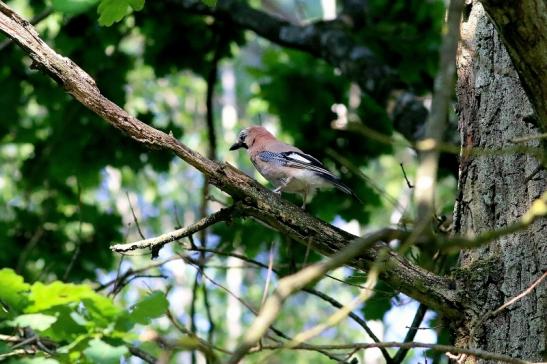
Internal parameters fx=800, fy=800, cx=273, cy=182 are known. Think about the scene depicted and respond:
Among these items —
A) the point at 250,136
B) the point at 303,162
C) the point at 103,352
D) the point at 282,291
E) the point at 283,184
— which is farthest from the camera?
the point at 250,136

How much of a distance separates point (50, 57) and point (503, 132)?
2.34 meters

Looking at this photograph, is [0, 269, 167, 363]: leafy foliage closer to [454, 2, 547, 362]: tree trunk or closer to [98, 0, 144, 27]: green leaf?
[98, 0, 144, 27]: green leaf

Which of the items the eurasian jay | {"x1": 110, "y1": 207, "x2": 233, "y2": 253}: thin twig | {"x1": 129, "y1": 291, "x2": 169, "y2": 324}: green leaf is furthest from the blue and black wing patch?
{"x1": 129, "y1": 291, "x2": 169, "y2": 324}: green leaf

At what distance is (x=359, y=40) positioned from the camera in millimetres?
7703

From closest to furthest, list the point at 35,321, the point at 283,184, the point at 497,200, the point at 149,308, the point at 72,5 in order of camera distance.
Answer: the point at 35,321, the point at 149,308, the point at 497,200, the point at 72,5, the point at 283,184

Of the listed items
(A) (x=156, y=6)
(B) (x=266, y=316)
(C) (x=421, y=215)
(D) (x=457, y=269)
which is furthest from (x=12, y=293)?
(A) (x=156, y=6)

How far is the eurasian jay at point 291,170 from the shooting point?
674cm

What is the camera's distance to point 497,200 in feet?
13.3

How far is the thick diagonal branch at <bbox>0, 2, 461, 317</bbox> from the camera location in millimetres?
3988

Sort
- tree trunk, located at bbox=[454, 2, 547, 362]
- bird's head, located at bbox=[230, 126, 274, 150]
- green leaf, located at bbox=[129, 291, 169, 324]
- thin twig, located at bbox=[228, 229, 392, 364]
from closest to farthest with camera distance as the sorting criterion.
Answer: thin twig, located at bbox=[228, 229, 392, 364] → green leaf, located at bbox=[129, 291, 169, 324] → tree trunk, located at bbox=[454, 2, 547, 362] → bird's head, located at bbox=[230, 126, 274, 150]

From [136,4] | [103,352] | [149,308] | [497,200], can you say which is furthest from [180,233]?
[497,200]

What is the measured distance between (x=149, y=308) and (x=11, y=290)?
607 mm

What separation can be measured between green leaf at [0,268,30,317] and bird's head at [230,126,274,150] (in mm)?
4725

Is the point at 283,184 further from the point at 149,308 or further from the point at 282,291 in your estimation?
the point at 282,291
